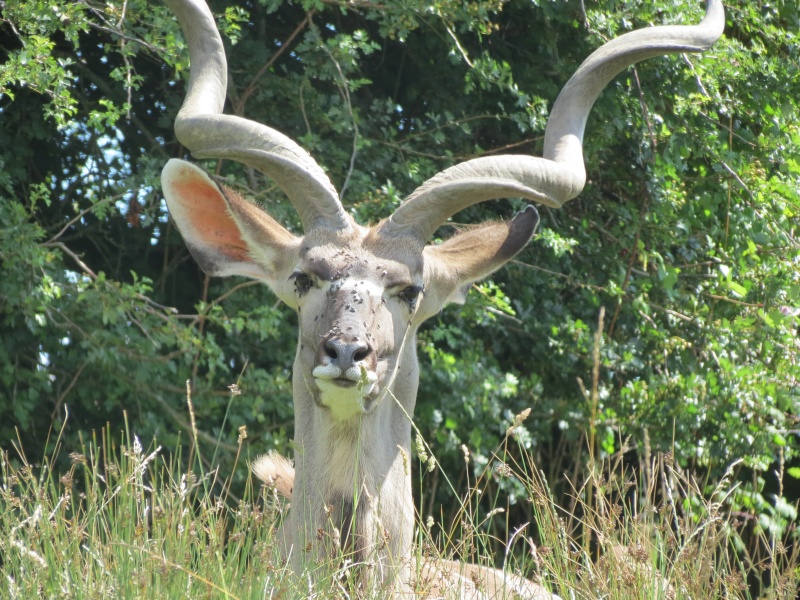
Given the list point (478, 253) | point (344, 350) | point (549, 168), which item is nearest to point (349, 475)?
point (344, 350)

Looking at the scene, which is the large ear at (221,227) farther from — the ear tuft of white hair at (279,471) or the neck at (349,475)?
the ear tuft of white hair at (279,471)

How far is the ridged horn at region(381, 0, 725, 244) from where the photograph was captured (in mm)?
4414

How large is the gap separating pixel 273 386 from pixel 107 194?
5.73ft

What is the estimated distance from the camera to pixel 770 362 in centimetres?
748

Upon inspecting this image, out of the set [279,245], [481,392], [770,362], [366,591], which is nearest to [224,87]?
[279,245]

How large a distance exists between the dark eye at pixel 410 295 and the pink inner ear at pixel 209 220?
747 mm

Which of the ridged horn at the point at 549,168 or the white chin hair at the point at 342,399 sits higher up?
the ridged horn at the point at 549,168

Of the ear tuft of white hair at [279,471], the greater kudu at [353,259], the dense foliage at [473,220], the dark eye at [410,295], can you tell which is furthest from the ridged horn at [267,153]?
the dense foliage at [473,220]

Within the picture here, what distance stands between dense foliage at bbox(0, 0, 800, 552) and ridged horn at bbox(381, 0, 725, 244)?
5.76ft

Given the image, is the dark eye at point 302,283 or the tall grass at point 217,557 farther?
the dark eye at point 302,283

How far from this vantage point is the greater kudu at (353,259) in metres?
3.92

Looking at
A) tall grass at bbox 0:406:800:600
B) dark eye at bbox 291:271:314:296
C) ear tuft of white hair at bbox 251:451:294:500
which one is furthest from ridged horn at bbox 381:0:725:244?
tall grass at bbox 0:406:800:600

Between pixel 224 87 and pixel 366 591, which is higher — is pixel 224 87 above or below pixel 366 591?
above

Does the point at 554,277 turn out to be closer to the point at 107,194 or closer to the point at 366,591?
the point at 107,194
